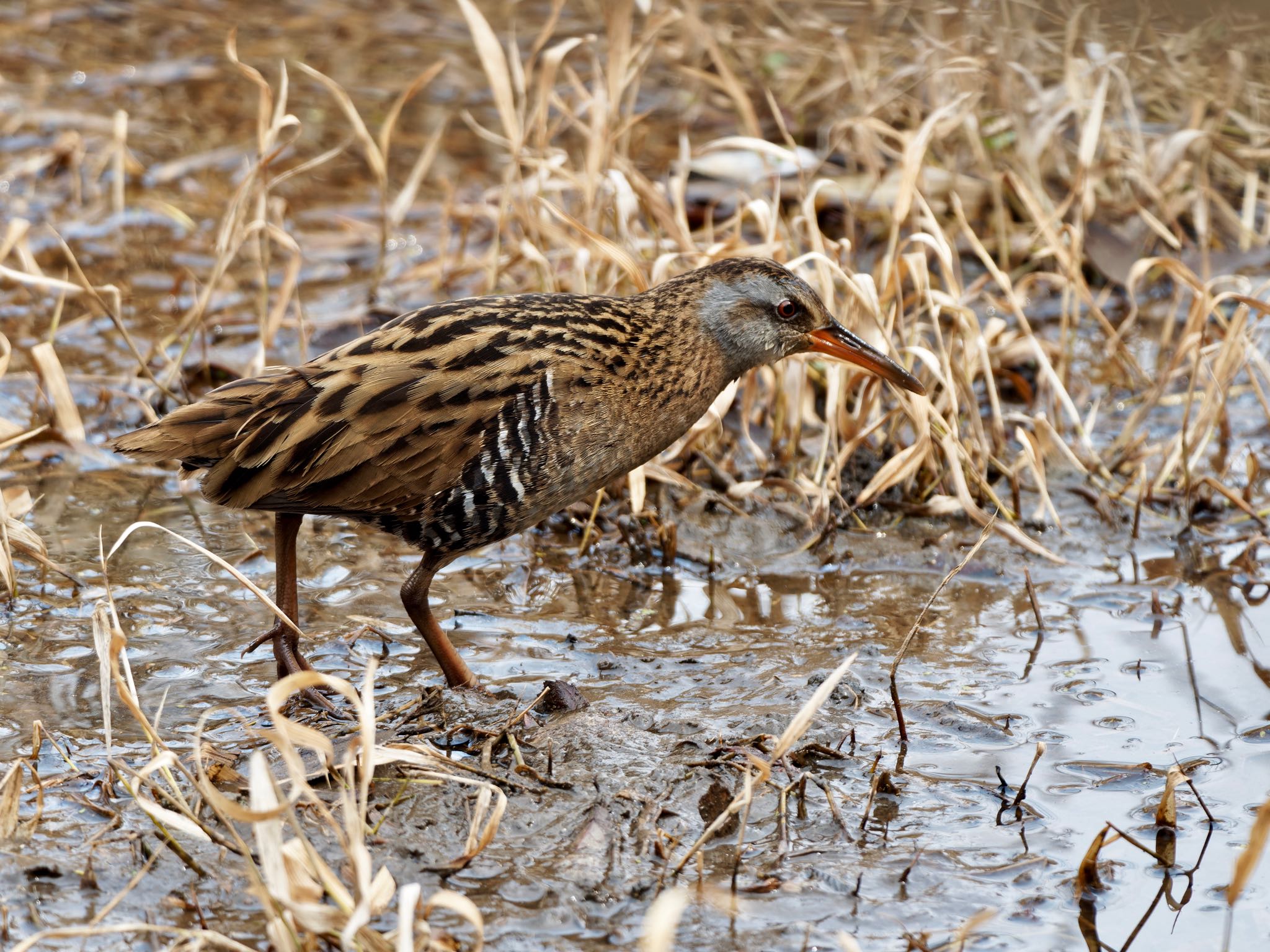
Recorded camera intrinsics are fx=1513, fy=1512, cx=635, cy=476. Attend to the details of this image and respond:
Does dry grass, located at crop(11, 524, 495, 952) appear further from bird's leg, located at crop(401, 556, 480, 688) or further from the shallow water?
bird's leg, located at crop(401, 556, 480, 688)

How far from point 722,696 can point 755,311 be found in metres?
1.03

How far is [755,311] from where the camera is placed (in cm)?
406

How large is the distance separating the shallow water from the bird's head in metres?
0.81

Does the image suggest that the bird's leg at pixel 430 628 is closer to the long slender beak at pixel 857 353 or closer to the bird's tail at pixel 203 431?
the bird's tail at pixel 203 431

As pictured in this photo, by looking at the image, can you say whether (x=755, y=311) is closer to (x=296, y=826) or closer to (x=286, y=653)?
(x=286, y=653)

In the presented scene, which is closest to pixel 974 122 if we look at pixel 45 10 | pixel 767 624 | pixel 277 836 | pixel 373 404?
pixel 767 624

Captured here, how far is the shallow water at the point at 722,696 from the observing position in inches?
118

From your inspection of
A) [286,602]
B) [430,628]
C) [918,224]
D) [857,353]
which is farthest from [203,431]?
[918,224]

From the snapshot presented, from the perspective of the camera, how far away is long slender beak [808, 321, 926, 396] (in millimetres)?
4172

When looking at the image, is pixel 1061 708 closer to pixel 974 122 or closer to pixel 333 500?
pixel 333 500

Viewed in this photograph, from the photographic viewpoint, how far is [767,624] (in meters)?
4.34

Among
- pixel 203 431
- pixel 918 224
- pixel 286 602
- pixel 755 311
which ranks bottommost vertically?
pixel 286 602

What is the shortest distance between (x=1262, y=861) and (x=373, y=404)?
2.25m

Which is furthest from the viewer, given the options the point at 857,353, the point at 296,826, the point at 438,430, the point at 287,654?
the point at 857,353
